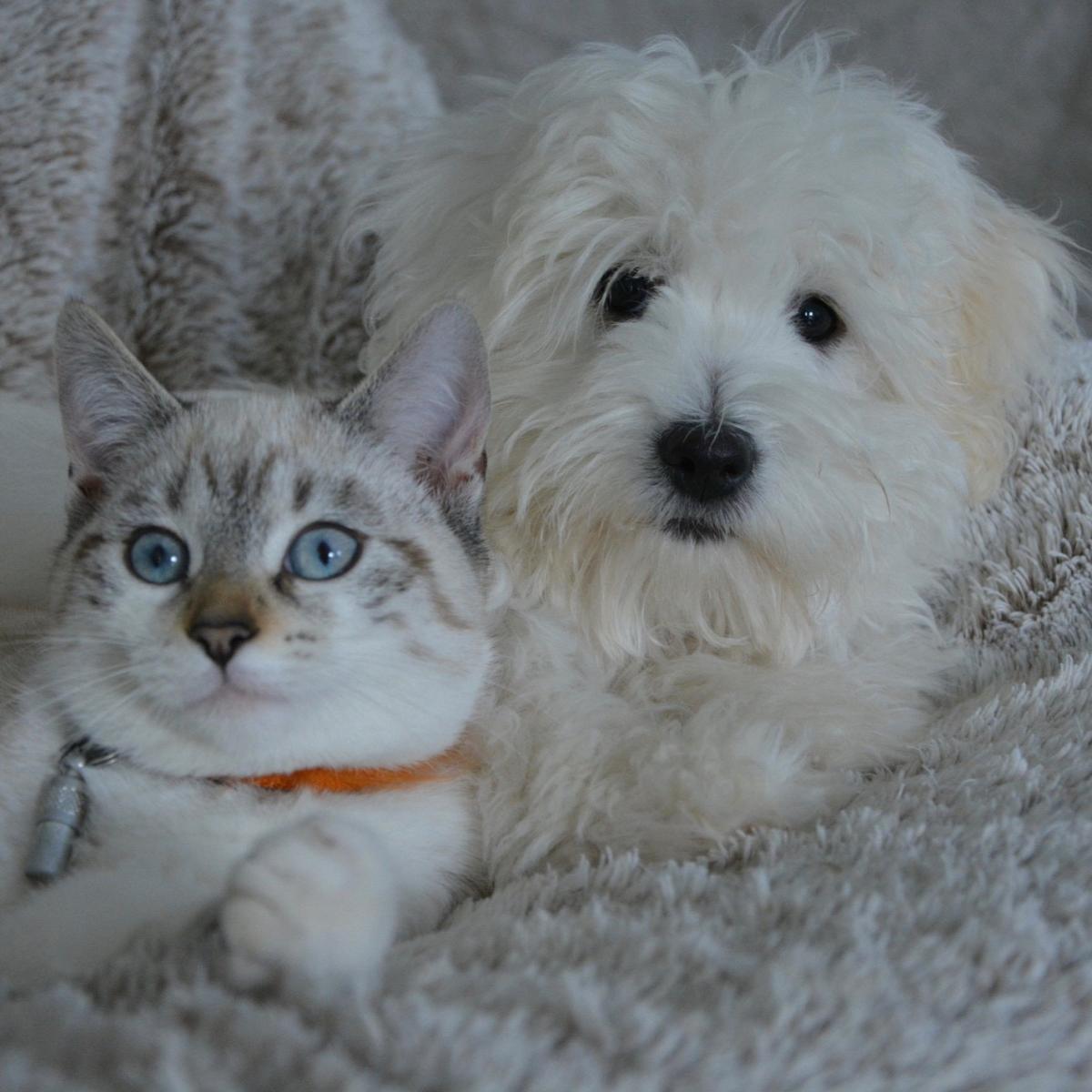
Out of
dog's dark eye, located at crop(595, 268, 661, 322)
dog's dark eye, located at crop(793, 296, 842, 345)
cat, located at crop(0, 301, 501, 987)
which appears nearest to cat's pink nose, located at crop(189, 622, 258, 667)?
cat, located at crop(0, 301, 501, 987)

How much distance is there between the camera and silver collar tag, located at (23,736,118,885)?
30.7 inches

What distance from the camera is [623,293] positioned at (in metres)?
1.09

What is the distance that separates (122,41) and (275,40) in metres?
0.21

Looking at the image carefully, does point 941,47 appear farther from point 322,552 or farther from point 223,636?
point 223,636

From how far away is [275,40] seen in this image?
1.65m

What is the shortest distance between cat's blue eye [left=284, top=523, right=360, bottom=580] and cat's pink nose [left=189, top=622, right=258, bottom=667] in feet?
0.23

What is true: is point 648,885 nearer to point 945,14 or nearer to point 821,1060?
point 821,1060

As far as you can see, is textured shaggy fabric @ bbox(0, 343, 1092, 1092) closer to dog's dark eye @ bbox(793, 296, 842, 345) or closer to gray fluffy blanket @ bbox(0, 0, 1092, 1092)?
gray fluffy blanket @ bbox(0, 0, 1092, 1092)

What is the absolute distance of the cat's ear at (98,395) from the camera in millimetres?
873

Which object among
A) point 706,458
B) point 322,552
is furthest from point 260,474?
point 706,458

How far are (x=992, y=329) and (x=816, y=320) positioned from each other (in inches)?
9.0

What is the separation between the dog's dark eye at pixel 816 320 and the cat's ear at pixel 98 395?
570 mm

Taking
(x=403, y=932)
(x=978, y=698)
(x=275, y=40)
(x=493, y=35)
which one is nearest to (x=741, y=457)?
(x=978, y=698)

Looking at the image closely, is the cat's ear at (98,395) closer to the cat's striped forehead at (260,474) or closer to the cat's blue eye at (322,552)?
the cat's striped forehead at (260,474)
